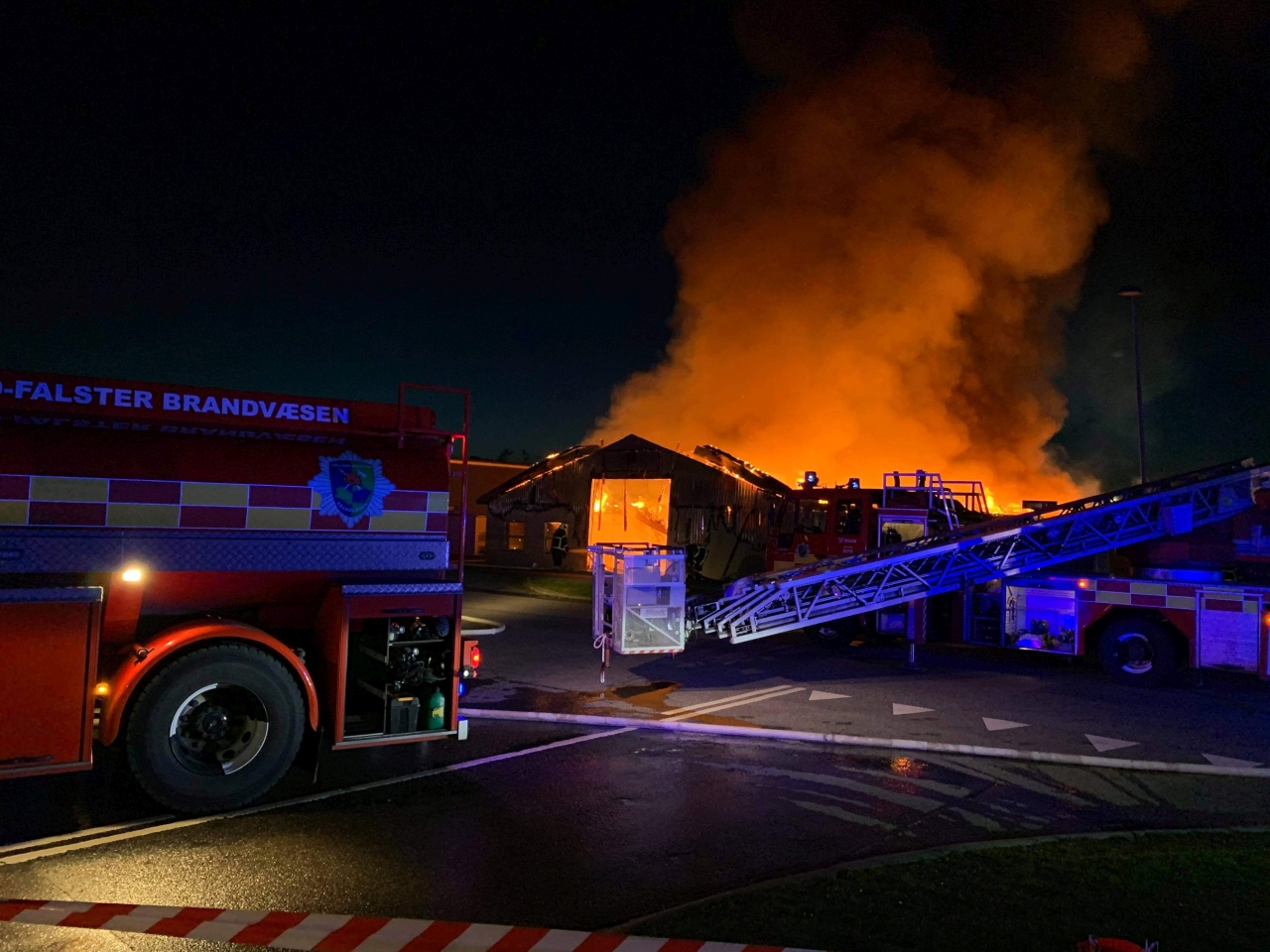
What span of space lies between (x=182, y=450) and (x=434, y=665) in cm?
247

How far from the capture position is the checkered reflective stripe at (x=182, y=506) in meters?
5.68

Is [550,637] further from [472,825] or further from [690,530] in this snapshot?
[690,530]

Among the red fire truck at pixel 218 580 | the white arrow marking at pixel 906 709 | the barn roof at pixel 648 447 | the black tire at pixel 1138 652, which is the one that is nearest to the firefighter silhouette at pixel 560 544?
the barn roof at pixel 648 447

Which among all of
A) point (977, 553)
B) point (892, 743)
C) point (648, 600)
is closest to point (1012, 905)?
point (892, 743)

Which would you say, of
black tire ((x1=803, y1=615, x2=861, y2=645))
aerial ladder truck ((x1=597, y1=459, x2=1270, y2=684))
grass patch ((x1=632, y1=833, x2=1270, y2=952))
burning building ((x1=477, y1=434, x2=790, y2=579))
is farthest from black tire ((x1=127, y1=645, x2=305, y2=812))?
burning building ((x1=477, y1=434, x2=790, y2=579))

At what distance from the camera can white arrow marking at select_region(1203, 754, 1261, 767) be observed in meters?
7.65

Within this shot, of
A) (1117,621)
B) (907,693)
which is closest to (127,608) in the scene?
(907,693)

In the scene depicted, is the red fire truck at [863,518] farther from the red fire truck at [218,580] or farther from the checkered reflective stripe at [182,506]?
the checkered reflective stripe at [182,506]

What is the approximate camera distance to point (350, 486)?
6.73 m

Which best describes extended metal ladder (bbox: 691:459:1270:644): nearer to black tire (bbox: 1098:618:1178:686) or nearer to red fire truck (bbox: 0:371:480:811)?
black tire (bbox: 1098:618:1178:686)

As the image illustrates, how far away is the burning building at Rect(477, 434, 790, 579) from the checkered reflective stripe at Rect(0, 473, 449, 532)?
59.0ft

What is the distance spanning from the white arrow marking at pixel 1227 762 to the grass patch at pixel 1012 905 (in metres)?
2.80

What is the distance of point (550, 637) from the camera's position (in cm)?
1470

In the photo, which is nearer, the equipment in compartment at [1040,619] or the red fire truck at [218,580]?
the red fire truck at [218,580]
